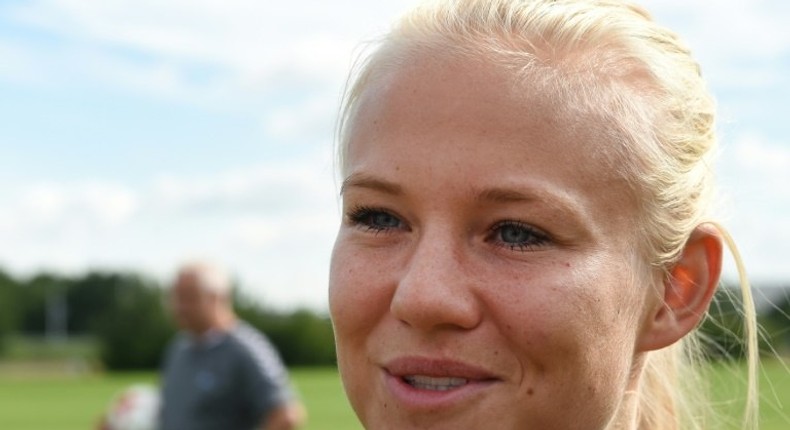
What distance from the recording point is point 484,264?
175 centimetres

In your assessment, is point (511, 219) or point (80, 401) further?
point (80, 401)

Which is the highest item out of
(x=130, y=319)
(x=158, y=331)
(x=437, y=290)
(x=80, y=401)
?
(x=437, y=290)

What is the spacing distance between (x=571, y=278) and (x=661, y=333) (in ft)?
1.07

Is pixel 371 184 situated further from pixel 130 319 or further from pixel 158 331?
pixel 130 319

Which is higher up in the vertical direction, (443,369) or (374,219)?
(374,219)

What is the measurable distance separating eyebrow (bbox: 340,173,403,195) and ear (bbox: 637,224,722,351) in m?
0.50

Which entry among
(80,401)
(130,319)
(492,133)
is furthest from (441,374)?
(130,319)

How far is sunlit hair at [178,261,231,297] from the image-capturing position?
830 cm

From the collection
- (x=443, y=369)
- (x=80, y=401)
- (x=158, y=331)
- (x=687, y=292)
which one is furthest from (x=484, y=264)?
(x=158, y=331)

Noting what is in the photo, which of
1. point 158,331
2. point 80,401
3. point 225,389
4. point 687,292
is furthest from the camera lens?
point 158,331

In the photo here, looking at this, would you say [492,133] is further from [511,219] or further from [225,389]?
[225,389]

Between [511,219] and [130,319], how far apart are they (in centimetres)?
5287

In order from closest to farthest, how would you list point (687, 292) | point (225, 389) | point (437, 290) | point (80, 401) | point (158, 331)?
point (437, 290) < point (687, 292) < point (225, 389) < point (80, 401) < point (158, 331)

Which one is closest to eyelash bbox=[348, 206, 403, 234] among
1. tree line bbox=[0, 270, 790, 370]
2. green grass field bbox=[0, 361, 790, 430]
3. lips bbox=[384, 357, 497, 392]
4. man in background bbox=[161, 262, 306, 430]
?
lips bbox=[384, 357, 497, 392]
